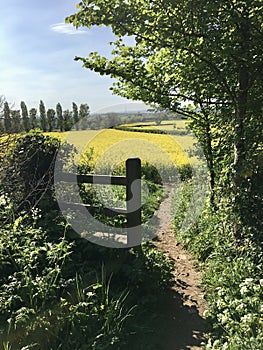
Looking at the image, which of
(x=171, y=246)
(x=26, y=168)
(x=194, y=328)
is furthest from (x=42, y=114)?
(x=194, y=328)

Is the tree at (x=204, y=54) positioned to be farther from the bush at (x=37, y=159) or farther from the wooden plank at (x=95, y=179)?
the bush at (x=37, y=159)

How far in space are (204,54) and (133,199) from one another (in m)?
1.97

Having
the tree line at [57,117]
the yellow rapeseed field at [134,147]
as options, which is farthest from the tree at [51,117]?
the yellow rapeseed field at [134,147]

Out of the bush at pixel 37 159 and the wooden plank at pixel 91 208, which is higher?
the bush at pixel 37 159

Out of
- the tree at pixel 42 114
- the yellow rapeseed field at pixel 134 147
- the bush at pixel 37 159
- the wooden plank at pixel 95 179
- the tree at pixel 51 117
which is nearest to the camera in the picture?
the wooden plank at pixel 95 179

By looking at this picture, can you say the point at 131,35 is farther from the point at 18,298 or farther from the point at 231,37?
the point at 18,298

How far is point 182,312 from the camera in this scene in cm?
385

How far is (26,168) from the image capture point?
604 cm

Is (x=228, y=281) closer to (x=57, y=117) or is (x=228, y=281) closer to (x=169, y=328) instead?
(x=169, y=328)

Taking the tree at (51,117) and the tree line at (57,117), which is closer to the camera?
the tree line at (57,117)

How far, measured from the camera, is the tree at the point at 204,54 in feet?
12.1

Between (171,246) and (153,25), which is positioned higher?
(153,25)

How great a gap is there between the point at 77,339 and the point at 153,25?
3406 millimetres

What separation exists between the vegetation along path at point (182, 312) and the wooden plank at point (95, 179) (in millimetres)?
1556
